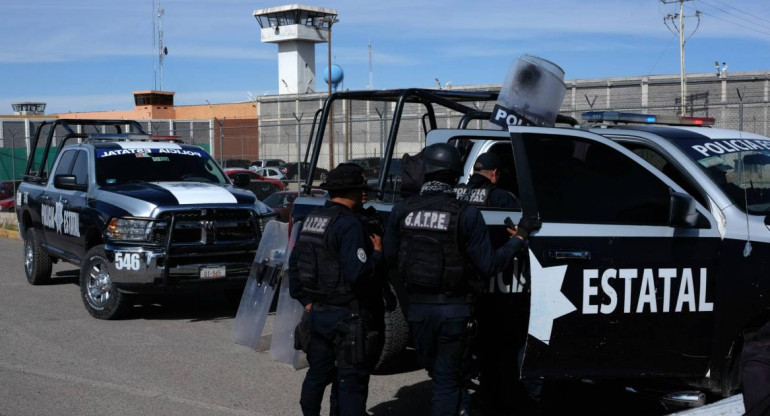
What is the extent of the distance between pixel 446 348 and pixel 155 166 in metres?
6.94

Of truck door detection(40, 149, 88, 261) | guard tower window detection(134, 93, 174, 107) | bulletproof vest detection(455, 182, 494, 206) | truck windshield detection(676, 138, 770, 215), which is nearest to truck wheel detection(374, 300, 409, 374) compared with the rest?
bulletproof vest detection(455, 182, 494, 206)

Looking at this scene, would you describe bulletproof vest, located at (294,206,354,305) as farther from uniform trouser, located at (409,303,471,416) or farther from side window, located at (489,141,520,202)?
side window, located at (489,141,520,202)

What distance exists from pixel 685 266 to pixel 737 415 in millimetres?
1244

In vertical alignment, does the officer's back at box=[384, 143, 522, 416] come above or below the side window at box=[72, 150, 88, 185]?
below

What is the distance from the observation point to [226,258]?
9.67 meters

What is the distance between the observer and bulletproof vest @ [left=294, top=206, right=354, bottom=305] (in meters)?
4.98

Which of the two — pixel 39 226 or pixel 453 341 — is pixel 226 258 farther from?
pixel 453 341

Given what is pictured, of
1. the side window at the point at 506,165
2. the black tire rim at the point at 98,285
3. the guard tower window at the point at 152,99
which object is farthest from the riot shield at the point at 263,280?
the guard tower window at the point at 152,99

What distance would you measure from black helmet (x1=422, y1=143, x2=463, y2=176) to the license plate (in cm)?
494

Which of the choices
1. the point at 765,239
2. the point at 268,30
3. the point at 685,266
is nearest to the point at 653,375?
the point at 685,266

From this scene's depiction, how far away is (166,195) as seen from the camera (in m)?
9.67

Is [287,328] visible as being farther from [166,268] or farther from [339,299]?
[166,268]

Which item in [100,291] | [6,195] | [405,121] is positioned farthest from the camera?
[6,195]

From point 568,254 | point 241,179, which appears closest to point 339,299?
point 568,254
